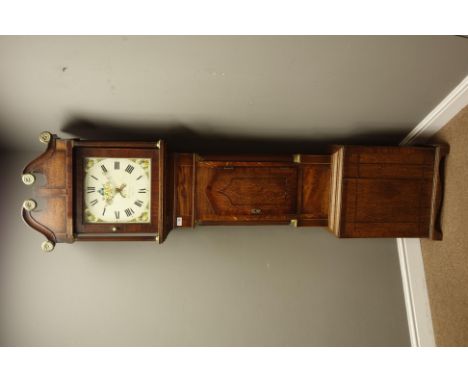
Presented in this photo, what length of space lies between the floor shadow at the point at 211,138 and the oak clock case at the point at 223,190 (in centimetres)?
20

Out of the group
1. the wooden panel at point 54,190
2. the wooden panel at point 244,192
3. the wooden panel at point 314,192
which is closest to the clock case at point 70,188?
the wooden panel at point 54,190

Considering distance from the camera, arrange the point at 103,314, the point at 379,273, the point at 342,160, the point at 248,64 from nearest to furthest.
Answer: the point at 248,64 < the point at 342,160 < the point at 103,314 < the point at 379,273

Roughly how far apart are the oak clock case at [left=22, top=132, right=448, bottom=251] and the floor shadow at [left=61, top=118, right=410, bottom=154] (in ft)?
0.67

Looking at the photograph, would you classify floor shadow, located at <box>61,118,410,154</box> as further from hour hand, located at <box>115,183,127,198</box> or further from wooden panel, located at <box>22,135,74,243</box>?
hour hand, located at <box>115,183,127,198</box>

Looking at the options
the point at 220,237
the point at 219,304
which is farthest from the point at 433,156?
the point at 219,304

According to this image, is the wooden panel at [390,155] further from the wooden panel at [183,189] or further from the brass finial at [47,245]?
the brass finial at [47,245]

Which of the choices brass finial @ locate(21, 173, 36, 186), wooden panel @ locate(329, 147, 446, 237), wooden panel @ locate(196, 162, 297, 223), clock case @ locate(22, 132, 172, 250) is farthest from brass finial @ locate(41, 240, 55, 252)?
wooden panel @ locate(329, 147, 446, 237)

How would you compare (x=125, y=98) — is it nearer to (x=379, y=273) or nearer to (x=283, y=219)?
(x=283, y=219)

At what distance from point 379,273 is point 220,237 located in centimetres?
114

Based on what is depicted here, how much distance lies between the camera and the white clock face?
5.79ft

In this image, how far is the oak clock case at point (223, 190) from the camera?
1727 millimetres

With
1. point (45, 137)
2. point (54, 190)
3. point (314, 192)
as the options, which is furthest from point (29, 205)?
point (314, 192)

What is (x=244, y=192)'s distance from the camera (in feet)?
6.42

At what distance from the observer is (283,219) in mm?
2000
